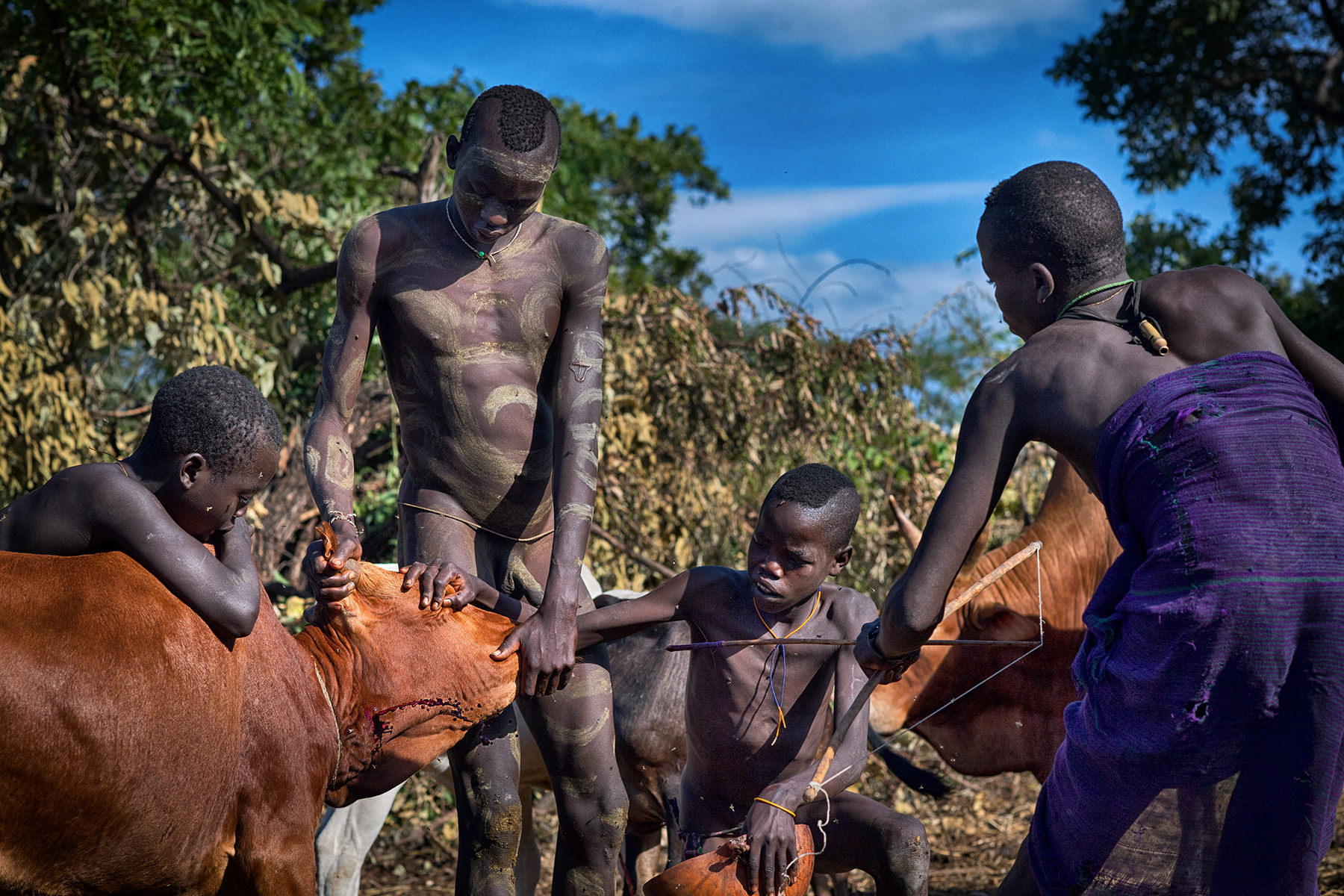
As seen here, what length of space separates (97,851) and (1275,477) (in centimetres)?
218

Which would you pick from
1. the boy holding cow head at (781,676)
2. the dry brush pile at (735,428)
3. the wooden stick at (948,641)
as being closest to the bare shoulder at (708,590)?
the boy holding cow head at (781,676)

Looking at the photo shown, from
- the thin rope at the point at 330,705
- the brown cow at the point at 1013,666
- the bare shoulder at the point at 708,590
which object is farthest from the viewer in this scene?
the brown cow at the point at 1013,666

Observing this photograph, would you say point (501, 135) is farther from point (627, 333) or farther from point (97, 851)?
point (627, 333)

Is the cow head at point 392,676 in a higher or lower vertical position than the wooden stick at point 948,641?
lower

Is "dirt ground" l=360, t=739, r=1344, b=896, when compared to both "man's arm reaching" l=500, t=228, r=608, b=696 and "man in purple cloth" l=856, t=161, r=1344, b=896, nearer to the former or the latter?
"man's arm reaching" l=500, t=228, r=608, b=696

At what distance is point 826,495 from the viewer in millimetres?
3154

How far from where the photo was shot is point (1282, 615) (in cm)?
198

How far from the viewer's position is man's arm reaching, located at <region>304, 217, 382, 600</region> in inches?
115

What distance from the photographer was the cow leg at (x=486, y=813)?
2943mm

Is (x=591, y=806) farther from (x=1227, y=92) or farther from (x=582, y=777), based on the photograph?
(x=1227, y=92)

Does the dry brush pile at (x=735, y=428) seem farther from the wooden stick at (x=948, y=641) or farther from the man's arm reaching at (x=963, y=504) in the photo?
the man's arm reaching at (x=963, y=504)

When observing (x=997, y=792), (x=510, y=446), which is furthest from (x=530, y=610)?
(x=997, y=792)

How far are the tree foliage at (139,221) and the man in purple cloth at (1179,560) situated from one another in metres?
4.71

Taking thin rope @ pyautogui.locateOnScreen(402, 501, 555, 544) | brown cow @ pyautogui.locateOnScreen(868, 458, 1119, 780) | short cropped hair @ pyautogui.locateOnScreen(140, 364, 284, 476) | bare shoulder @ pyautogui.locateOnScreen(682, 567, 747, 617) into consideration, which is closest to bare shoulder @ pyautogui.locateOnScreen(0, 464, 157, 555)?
short cropped hair @ pyautogui.locateOnScreen(140, 364, 284, 476)
